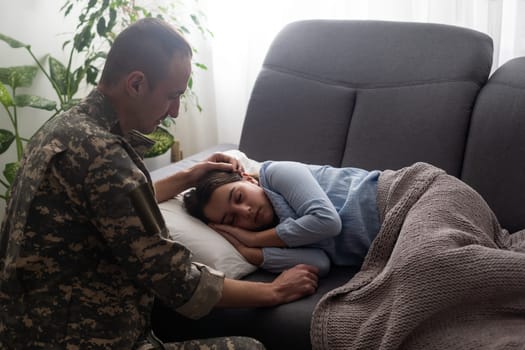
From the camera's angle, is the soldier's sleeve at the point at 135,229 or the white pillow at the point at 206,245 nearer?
the soldier's sleeve at the point at 135,229

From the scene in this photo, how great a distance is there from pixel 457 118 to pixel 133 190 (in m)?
1.21

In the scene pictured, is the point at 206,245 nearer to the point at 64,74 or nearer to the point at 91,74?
the point at 91,74

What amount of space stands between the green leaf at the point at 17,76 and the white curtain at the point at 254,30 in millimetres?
856

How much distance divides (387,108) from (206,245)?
2.69 ft

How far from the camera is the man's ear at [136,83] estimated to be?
1.28 m

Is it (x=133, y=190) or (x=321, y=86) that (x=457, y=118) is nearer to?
(x=321, y=86)

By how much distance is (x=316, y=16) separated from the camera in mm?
2732

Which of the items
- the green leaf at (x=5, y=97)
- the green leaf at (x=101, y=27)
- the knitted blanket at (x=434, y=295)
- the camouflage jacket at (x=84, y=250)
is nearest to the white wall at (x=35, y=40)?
the green leaf at (x=5, y=97)

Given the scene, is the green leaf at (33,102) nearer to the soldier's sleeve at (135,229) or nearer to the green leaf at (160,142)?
the green leaf at (160,142)

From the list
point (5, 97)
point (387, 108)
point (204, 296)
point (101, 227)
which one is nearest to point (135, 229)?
point (101, 227)

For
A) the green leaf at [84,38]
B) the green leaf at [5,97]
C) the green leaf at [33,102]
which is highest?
the green leaf at [84,38]

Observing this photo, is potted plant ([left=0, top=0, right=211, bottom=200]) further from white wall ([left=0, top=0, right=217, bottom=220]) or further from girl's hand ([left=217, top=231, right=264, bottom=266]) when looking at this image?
girl's hand ([left=217, top=231, right=264, bottom=266])

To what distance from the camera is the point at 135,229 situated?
1.25 metres

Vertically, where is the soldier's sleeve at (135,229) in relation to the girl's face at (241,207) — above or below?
above
